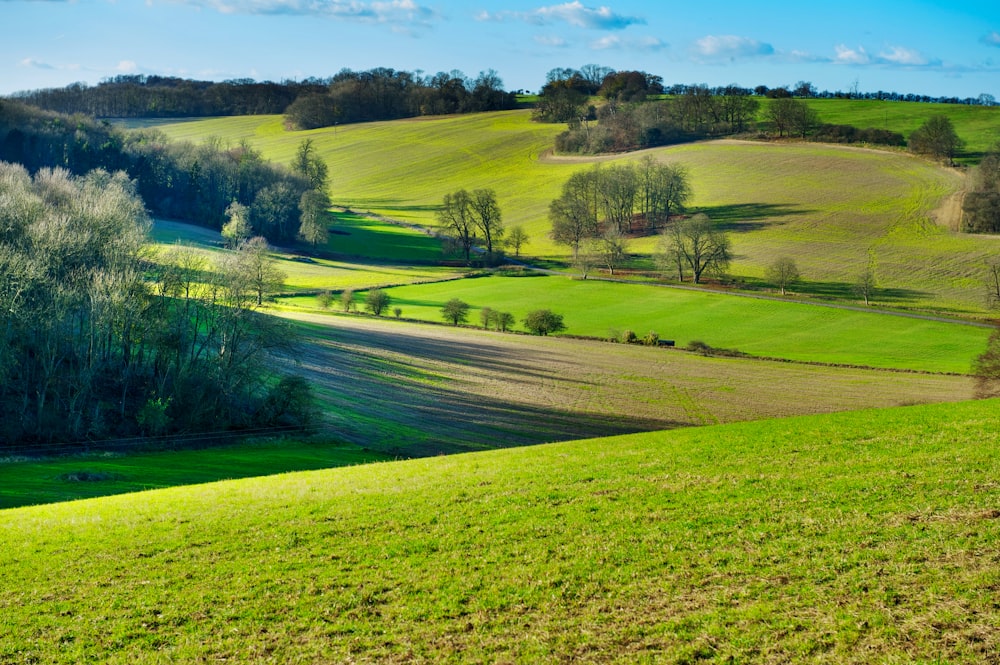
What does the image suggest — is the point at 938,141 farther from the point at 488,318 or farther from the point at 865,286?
the point at 488,318

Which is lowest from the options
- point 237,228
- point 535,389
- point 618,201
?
point 535,389

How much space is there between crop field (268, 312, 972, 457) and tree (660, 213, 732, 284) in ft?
112

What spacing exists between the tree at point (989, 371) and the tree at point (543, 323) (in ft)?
124

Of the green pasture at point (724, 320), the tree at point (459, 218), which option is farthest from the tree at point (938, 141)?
the tree at point (459, 218)

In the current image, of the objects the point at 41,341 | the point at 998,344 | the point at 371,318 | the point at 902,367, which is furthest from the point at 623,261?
the point at 41,341

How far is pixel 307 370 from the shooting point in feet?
173

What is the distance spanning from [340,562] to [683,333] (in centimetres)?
6451

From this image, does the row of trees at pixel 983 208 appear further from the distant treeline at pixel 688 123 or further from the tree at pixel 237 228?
the tree at pixel 237 228

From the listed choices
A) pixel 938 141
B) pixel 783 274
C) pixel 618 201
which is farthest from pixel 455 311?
pixel 938 141

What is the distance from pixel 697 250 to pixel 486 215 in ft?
125

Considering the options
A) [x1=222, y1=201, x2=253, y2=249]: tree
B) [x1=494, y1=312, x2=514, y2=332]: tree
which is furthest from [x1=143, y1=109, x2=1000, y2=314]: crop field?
[x1=494, y1=312, x2=514, y2=332]: tree

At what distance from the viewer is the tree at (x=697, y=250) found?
99.3 meters

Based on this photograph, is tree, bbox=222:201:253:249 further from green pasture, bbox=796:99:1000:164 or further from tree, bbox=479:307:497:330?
green pasture, bbox=796:99:1000:164

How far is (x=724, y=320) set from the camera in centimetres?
8106
